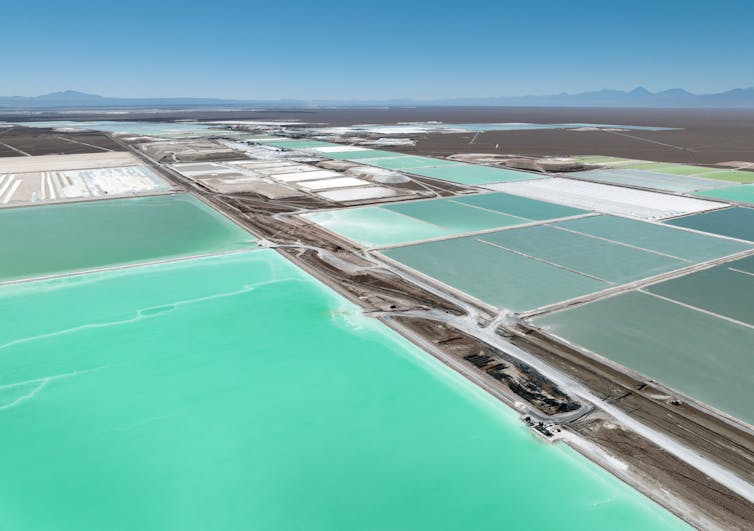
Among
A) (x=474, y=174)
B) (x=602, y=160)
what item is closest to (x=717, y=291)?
(x=474, y=174)

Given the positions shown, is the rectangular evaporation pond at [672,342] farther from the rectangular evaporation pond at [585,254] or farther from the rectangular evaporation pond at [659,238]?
the rectangular evaporation pond at [659,238]

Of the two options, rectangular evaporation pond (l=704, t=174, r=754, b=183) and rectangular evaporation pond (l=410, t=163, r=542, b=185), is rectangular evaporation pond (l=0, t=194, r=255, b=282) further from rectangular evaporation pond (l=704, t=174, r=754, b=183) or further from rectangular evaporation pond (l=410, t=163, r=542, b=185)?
rectangular evaporation pond (l=704, t=174, r=754, b=183)

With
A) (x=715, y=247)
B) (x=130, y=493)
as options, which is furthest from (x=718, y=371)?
(x=130, y=493)

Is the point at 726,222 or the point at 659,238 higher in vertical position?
the point at 726,222

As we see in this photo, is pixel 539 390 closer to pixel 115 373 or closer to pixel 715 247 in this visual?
pixel 115 373

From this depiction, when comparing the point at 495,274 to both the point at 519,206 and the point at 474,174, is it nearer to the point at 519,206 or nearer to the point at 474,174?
the point at 519,206

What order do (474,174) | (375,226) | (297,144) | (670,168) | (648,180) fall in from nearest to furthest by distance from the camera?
(375,226)
(648,180)
(474,174)
(670,168)
(297,144)
